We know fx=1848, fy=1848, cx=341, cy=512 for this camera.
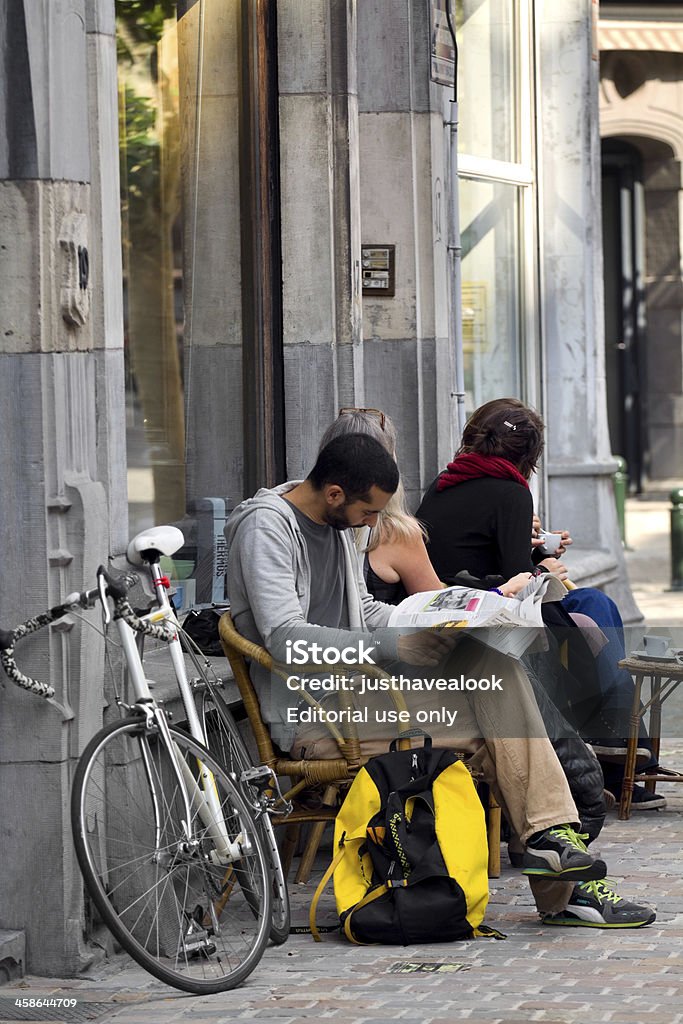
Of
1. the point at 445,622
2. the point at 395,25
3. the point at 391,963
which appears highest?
the point at 395,25

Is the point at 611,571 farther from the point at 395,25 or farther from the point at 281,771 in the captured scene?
the point at 281,771

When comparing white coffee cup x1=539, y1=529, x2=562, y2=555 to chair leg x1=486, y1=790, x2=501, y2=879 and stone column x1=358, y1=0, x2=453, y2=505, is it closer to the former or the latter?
stone column x1=358, y1=0, x2=453, y2=505

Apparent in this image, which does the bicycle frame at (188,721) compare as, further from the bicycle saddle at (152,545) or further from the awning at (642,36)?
the awning at (642,36)

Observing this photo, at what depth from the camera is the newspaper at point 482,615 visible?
5.12 metres

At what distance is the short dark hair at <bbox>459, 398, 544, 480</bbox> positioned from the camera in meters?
6.70

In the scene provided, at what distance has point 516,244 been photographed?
10.4 metres

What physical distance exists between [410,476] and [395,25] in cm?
188

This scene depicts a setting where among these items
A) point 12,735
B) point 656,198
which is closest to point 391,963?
point 12,735

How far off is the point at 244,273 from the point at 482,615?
2378 mm

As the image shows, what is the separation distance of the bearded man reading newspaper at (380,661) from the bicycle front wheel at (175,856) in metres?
0.48

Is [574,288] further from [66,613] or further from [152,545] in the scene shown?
[66,613]

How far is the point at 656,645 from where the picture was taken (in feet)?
22.8

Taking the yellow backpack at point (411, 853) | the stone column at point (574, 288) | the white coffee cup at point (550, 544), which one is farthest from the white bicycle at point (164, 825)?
the stone column at point (574, 288)

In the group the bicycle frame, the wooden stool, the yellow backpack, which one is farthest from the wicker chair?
the wooden stool
